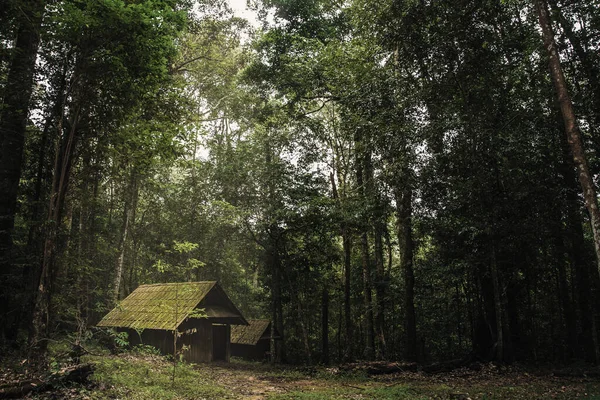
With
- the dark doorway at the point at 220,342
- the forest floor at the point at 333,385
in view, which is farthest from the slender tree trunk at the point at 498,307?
the dark doorway at the point at 220,342

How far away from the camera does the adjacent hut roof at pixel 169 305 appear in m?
19.3

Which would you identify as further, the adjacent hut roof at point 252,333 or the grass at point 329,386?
the adjacent hut roof at point 252,333

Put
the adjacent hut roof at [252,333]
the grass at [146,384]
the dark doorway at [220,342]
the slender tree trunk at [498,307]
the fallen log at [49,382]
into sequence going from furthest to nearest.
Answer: the adjacent hut roof at [252,333]
the dark doorway at [220,342]
the slender tree trunk at [498,307]
the grass at [146,384]
the fallen log at [49,382]

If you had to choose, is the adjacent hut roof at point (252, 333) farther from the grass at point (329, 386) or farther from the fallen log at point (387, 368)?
the fallen log at point (387, 368)

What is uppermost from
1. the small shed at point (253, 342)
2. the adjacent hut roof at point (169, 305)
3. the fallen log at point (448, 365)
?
the adjacent hut roof at point (169, 305)

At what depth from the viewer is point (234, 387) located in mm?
11852

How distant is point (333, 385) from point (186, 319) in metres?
9.60

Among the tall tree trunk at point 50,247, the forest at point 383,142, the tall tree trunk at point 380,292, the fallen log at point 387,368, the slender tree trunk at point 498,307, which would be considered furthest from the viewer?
the tall tree trunk at point 380,292

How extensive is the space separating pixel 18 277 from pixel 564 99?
604 inches

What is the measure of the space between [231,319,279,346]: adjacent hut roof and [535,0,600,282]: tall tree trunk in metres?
22.7

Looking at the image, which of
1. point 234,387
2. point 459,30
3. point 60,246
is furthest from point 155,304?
point 459,30

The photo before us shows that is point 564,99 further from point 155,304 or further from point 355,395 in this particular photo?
point 155,304

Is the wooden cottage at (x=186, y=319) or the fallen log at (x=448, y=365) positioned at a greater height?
the wooden cottage at (x=186, y=319)

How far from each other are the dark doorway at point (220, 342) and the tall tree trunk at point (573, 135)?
1930 centimetres
